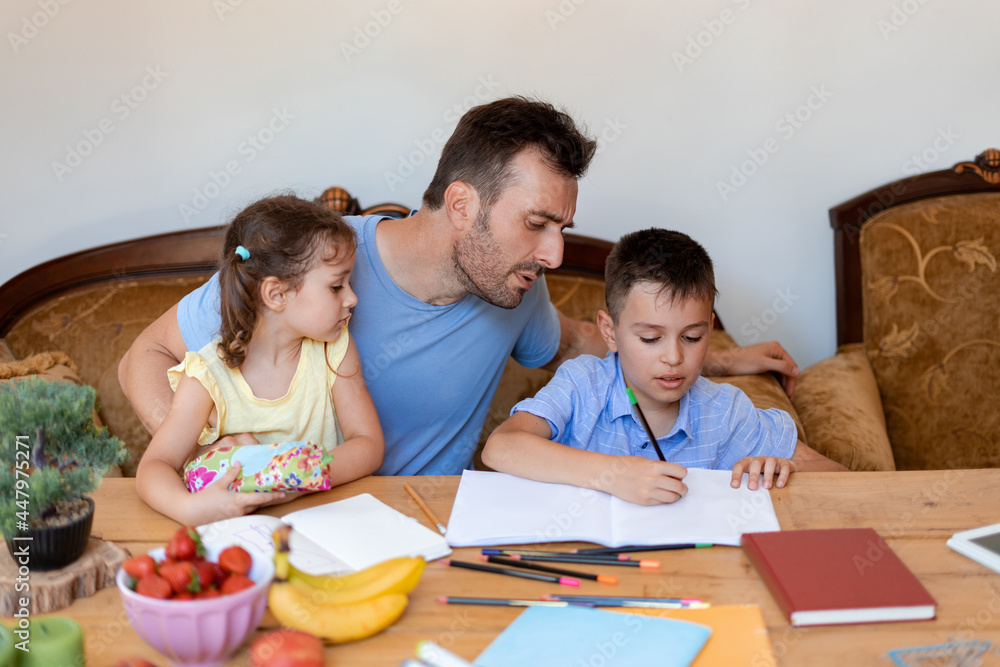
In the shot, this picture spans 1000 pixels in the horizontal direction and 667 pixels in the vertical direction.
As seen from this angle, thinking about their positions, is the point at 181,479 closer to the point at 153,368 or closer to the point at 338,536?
the point at 338,536

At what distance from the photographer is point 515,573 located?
0.98 meters

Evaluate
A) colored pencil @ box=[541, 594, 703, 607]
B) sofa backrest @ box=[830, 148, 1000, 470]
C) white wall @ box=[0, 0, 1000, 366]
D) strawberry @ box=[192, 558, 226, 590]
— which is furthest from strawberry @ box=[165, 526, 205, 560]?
sofa backrest @ box=[830, 148, 1000, 470]

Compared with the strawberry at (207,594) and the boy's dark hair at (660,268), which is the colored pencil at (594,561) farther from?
the boy's dark hair at (660,268)

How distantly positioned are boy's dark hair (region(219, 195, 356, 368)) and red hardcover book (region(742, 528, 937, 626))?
2.71 feet

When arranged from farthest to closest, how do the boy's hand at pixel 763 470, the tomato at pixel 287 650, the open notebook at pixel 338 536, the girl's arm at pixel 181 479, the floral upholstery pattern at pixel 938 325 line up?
1. the floral upholstery pattern at pixel 938 325
2. the boy's hand at pixel 763 470
3. the girl's arm at pixel 181 479
4. the open notebook at pixel 338 536
5. the tomato at pixel 287 650

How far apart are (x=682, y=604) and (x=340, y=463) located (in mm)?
566

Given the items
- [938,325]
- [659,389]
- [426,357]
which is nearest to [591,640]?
[659,389]

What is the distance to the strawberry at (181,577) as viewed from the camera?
2.61 feet

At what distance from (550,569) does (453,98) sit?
156cm

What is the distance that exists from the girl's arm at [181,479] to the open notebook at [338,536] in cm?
2

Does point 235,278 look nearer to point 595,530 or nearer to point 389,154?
point 595,530

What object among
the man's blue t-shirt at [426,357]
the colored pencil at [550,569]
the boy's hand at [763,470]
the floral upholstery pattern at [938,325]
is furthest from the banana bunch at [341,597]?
the floral upholstery pattern at [938,325]

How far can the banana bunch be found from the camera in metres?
0.83

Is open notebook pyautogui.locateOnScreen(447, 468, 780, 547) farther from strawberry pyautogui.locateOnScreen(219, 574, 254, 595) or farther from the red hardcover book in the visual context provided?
strawberry pyautogui.locateOnScreen(219, 574, 254, 595)
